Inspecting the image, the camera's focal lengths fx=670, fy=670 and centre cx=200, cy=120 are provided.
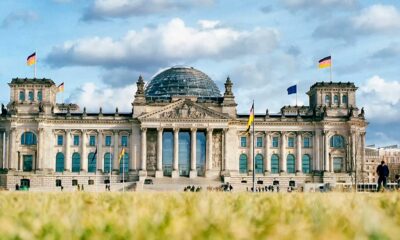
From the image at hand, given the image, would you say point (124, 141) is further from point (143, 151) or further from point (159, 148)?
point (159, 148)

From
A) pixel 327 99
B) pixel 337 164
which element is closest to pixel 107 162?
pixel 337 164

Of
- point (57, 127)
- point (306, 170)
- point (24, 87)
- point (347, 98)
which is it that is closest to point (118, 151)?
point (57, 127)

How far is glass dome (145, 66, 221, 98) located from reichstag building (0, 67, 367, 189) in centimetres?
215

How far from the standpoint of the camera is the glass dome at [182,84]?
112m

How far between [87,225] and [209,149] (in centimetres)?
9596

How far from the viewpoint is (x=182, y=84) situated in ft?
369

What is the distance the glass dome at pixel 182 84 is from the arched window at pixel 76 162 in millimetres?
16508

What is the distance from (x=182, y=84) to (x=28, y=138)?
2665 cm

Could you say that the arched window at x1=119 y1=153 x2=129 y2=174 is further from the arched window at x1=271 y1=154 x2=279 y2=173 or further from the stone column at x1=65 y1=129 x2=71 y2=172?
the arched window at x1=271 y1=154 x2=279 y2=173

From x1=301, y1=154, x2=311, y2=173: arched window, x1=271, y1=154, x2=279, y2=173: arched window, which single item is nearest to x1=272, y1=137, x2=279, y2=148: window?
x1=271, y1=154, x2=279, y2=173: arched window

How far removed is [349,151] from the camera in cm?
10619

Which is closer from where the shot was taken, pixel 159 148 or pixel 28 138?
pixel 159 148

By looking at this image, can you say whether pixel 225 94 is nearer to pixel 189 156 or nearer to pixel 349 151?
pixel 189 156

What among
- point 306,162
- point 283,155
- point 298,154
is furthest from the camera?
point 306,162
